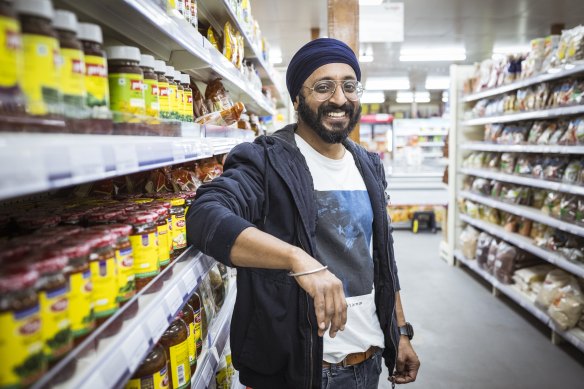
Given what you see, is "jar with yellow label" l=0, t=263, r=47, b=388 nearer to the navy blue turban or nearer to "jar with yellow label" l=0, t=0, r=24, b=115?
"jar with yellow label" l=0, t=0, r=24, b=115

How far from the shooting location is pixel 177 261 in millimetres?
1302

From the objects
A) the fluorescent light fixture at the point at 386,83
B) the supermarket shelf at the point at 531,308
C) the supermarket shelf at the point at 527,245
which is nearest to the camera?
the supermarket shelf at the point at 531,308

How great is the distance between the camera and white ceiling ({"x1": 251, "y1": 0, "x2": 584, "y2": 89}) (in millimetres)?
6750

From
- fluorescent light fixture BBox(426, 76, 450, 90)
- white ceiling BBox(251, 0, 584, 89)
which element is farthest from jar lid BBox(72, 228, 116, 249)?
fluorescent light fixture BBox(426, 76, 450, 90)

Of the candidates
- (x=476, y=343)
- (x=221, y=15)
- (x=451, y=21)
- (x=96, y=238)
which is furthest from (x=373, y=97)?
(x=96, y=238)

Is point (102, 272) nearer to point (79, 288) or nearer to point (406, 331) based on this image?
point (79, 288)

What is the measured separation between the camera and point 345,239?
1479 mm

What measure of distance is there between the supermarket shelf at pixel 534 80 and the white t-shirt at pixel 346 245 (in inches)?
101

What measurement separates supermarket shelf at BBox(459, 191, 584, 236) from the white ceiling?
325cm

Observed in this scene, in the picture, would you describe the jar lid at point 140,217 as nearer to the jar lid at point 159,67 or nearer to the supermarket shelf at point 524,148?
the jar lid at point 159,67

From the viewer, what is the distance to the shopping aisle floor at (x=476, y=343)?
116 inches

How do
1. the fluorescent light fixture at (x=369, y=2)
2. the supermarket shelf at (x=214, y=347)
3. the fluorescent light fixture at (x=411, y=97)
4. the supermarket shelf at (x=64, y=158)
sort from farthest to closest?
the fluorescent light fixture at (x=411, y=97) < the fluorescent light fixture at (x=369, y=2) < the supermarket shelf at (x=214, y=347) < the supermarket shelf at (x=64, y=158)

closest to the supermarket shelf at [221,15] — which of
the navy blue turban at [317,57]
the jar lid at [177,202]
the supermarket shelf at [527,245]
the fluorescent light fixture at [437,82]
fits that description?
the navy blue turban at [317,57]

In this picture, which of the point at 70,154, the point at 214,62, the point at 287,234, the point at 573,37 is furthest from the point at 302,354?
the point at 573,37
